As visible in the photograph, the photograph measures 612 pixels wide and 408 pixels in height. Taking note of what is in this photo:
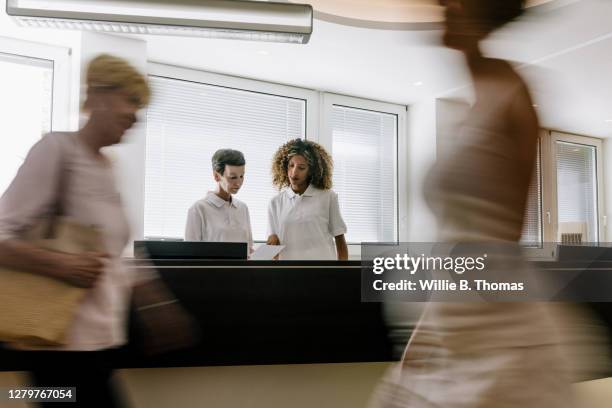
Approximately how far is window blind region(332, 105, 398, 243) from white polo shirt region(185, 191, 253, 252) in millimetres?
2806

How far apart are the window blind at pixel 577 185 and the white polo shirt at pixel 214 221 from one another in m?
6.55

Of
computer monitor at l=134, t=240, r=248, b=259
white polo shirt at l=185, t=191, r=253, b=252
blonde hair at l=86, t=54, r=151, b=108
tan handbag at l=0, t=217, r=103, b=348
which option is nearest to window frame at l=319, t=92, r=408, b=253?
white polo shirt at l=185, t=191, r=253, b=252

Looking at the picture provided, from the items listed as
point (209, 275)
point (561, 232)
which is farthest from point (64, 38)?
point (561, 232)

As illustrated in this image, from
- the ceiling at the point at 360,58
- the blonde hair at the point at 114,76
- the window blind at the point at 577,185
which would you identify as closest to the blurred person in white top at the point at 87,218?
the blonde hair at the point at 114,76

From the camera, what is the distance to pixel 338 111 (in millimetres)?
6102

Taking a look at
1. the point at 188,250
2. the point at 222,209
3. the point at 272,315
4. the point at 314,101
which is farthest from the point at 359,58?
the point at 272,315

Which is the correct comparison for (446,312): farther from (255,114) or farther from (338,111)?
(338,111)

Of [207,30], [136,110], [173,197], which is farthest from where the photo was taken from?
[173,197]

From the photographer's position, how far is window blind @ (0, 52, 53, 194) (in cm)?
422

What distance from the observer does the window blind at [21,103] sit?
4219 millimetres

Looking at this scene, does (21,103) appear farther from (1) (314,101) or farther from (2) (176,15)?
(1) (314,101)

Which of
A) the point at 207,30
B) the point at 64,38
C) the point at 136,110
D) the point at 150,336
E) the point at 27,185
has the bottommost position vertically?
the point at 150,336

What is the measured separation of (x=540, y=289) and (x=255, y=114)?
511 centimetres

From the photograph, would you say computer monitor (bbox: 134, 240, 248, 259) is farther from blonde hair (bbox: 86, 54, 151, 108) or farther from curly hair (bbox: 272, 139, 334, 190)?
curly hair (bbox: 272, 139, 334, 190)
